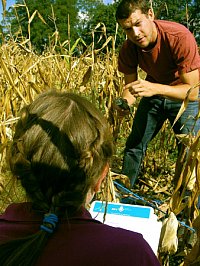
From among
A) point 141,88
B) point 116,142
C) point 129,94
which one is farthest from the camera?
point 116,142

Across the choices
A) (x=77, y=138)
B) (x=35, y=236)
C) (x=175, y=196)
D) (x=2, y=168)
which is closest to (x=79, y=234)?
(x=35, y=236)

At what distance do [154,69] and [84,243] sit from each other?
159cm

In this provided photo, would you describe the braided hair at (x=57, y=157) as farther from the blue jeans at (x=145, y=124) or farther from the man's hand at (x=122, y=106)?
the blue jeans at (x=145, y=124)

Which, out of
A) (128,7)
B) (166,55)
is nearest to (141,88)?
(166,55)

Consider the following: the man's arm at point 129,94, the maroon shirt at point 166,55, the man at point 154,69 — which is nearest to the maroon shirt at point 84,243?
the man at point 154,69

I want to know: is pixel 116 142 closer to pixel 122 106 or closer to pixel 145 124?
pixel 145 124

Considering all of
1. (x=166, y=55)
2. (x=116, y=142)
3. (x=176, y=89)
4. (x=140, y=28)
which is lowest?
(x=116, y=142)

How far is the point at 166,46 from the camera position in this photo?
208 centimetres

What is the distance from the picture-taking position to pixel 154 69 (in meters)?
2.20

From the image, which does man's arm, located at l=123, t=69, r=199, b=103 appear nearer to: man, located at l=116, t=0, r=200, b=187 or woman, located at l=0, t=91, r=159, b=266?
man, located at l=116, t=0, r=200, b=187

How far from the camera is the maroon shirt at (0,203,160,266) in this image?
28.5 inches

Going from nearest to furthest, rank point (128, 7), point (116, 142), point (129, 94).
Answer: point (128, 7) < point (129, 94) < point (116, 142)

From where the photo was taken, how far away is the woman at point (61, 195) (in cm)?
73

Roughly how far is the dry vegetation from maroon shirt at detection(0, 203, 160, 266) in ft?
0.74
